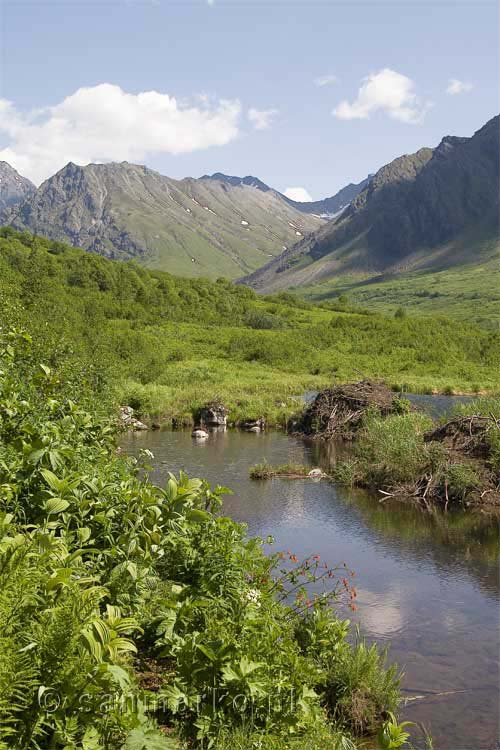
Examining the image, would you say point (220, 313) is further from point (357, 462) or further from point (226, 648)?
point (226, 648)

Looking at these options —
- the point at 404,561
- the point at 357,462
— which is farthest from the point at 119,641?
the point at 357,462

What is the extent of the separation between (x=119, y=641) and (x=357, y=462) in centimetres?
2106

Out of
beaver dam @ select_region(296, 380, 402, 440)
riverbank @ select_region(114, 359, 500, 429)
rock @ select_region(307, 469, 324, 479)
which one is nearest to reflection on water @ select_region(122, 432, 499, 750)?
rock @ select_region(307, 469, 324, 479)

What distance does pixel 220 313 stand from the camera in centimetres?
9481

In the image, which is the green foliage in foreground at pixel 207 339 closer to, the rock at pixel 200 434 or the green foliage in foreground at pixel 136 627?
the rock at pixel 200 434

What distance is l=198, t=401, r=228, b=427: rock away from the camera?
39.9m

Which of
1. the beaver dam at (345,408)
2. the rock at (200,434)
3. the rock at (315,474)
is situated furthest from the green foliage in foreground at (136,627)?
the rock at (200,434)

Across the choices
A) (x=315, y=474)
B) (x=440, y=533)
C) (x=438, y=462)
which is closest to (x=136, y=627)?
(x=440, y=533)

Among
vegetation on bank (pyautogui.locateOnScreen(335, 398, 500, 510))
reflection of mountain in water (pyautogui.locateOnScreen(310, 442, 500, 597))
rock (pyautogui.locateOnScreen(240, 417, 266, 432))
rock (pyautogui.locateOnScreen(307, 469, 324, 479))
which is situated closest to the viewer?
reflection of mountain in water (pyautogui.locateOnScreen(310, 442, 500, 597))

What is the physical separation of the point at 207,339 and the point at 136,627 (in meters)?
68.6

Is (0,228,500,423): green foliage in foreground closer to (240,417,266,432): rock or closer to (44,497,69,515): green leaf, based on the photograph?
(240,417,266,432): rock

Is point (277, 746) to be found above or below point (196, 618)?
below

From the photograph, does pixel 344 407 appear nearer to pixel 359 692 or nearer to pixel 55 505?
pixel 359 692

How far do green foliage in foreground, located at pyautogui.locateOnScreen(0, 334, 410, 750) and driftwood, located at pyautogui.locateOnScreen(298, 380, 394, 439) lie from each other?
24769 millimetres
